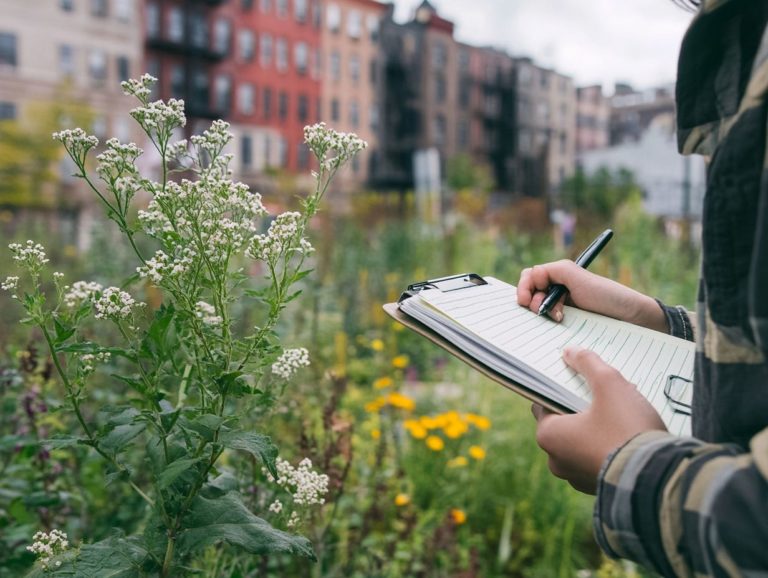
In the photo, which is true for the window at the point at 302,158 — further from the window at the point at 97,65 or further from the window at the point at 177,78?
the window at the point at 97,65

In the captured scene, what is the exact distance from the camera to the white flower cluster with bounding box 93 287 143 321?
3.18 ft

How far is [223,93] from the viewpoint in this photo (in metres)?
31.5

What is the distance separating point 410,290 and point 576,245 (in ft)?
18.8

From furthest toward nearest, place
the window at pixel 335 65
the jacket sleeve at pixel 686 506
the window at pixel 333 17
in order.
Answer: the window at pixel 333 17, the window at pixel 335 65, the jacket sleeve at pixel 686 506

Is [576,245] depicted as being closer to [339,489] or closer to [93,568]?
[339,489]

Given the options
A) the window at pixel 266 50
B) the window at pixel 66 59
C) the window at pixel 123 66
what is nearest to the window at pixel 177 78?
the window at pixel 266 50

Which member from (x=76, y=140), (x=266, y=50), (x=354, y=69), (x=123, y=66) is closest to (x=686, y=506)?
(x=76, y=140)

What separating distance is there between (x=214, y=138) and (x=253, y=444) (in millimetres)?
435

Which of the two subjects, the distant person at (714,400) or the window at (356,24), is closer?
the distant person at (714,400)

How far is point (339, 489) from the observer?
162 cm

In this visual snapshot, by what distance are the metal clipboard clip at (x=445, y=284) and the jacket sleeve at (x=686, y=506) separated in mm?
384

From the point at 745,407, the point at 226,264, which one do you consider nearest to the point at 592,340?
the point at 745,407

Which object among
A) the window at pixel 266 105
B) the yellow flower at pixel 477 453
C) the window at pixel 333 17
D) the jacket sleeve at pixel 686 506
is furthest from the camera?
the window at pixel 333 17

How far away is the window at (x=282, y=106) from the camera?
3300cm
